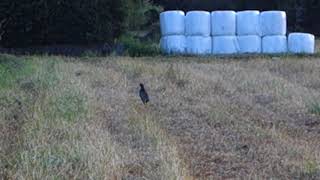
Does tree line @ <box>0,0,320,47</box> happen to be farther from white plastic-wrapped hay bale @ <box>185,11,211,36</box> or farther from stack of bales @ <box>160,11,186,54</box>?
white plastic-wrapped hay bale @ <box>185,11,211,36</box>

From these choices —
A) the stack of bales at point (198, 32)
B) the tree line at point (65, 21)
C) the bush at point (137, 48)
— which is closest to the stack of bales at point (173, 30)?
the stack of bales at point (198, 32)

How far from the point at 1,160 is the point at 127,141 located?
5.82 feet

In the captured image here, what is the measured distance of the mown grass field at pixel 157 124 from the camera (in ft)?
20.6

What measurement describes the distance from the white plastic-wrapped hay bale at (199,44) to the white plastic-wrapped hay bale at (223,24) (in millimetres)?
328

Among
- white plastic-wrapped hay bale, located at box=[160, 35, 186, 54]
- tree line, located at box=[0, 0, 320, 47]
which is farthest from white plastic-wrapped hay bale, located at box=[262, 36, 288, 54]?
tree line, located at box=[0, 0, 320, 47]

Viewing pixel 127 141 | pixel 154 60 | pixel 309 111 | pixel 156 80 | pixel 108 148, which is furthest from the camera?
pixel 154 60

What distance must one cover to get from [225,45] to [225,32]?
399 mm

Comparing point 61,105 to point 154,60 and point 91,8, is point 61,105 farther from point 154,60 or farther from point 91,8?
point 91,8

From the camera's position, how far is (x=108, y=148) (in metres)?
6.76

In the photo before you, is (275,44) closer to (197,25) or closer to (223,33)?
(223,33)

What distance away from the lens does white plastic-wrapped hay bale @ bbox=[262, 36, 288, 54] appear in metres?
20.5

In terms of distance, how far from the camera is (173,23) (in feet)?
68.7

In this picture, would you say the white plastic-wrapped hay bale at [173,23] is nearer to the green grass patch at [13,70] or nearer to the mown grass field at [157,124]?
the green grass patch at [13,70]

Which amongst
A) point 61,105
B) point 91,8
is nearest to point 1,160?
point 61,105
